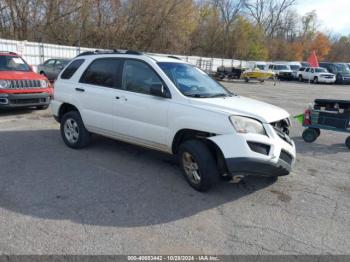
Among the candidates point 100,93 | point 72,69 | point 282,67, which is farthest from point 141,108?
point 282,67

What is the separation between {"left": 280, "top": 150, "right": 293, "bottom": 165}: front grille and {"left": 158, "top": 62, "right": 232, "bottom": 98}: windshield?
4.44 feet

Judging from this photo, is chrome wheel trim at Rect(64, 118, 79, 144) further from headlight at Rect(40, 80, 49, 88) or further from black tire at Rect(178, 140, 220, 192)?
headlight at Rect(40, 80, 49, 88)

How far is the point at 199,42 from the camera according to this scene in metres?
50.7

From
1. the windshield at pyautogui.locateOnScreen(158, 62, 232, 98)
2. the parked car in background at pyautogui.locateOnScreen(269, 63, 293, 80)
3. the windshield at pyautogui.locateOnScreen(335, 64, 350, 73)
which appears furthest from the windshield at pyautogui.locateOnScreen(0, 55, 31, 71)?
the windshield at pyautogui.locateOnScreen(335, 64, 350, 73)

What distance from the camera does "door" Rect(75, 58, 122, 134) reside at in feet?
17.3

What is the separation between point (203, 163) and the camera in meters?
4.07

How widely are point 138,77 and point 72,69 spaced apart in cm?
186

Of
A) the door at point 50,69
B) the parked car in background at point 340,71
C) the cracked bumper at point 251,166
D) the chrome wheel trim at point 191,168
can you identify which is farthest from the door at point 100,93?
the parked car in background at point 340,71

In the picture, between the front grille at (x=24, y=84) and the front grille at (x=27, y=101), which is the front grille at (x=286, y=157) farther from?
the front grille at (x=24, y=84)

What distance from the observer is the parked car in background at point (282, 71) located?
3688 cm

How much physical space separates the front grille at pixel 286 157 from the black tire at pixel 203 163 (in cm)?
89

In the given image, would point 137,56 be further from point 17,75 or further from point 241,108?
point 17,75

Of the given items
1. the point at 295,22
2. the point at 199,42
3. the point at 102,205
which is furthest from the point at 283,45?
the point at 102,205

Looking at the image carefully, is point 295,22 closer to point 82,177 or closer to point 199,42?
point 199,42
